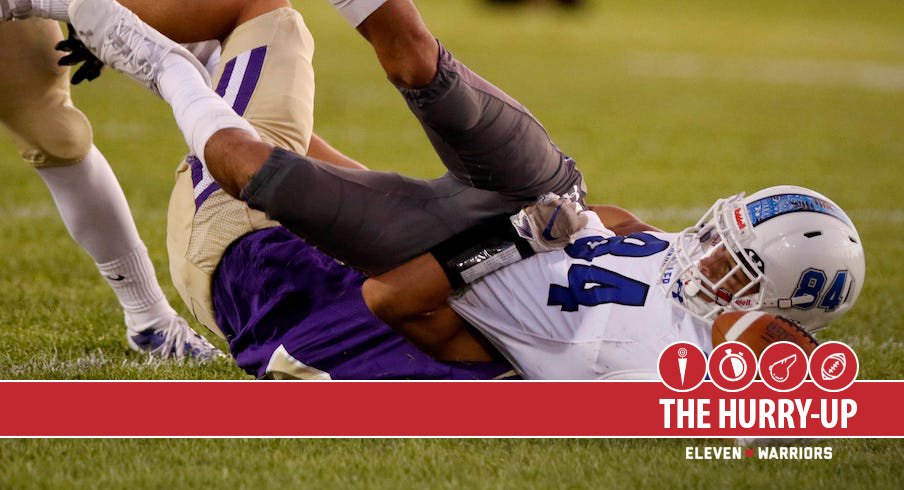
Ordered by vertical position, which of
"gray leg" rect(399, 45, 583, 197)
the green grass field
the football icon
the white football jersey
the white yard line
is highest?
"gray leg" rect(399, 45, 583, 197)

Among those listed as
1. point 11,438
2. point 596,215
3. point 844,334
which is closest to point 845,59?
point 844,334

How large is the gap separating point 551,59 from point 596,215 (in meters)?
11.7

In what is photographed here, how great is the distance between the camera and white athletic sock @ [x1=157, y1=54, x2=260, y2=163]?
120 inches

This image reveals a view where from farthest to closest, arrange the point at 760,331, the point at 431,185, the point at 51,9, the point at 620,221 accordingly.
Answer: the point at 620,221 < the point at 51,9 < the point at 431,185 < the point at 760,331

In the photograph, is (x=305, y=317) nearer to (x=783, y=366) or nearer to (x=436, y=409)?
(x=436, y=409)

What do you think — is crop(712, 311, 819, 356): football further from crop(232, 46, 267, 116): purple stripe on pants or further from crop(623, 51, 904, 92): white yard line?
crop(623, 51, 904, 92): white yard line

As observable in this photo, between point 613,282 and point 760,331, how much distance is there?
42 centimetres

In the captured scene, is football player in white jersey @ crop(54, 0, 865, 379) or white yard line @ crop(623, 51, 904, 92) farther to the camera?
white yard line @ crop(623, 51, 904, 92)

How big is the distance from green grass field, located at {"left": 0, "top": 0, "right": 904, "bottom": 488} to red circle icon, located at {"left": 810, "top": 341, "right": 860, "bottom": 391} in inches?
6.1

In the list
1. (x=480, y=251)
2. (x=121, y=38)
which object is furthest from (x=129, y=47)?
(x=480, y=251)

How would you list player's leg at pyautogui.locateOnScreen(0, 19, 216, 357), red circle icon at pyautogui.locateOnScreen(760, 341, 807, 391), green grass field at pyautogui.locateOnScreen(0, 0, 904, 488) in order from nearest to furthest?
green grass field at pyautogui.locateOnScreen(0, 0, 904, 488) < red circle icon at pyautogui.locateOnScreen(760, 341, 807, 391) < player's leg at pyautogui.locateOnScreen(0, 19, 216, 357)

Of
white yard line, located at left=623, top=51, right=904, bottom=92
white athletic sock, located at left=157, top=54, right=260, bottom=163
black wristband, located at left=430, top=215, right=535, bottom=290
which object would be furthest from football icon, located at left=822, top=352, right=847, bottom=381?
white yard line, located at left=623, top=51, right=904, bottom=92

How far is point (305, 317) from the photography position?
10.7ft

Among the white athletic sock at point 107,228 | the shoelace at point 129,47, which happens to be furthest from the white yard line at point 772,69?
the shoelace at point 129,47
